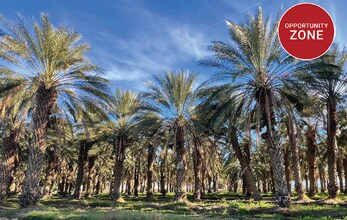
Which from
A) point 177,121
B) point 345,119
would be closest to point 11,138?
point 177,121

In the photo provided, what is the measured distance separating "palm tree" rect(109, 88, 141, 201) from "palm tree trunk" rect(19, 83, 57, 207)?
10635 mm

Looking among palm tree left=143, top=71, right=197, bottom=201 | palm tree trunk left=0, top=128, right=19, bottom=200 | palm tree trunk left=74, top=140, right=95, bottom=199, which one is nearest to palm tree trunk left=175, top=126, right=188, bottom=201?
palm tree left=143, top=71, right=197, bottom=201

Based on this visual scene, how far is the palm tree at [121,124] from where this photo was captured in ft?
102

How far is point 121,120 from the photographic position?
3175 cm

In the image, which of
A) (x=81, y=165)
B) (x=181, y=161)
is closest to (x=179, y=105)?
(x=181, y=161)

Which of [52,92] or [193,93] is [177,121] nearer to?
[193,93]

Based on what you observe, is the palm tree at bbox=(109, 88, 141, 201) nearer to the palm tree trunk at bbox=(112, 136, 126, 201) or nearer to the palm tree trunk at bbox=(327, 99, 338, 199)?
the palm tree trunk at bbox=(112, 136, 126, 201)

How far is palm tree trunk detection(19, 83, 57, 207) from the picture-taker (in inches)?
752

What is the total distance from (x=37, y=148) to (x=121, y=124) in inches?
483

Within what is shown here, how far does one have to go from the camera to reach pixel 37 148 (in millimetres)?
19906

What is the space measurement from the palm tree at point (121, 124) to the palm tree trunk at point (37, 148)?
Answer: 1063 centimetres


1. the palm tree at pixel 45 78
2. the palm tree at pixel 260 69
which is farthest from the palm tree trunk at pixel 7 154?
the palm tree at pixel 260 69

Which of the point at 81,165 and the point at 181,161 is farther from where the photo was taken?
the point at 81,165

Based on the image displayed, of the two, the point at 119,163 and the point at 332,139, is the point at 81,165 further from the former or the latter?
the point at 332,139
